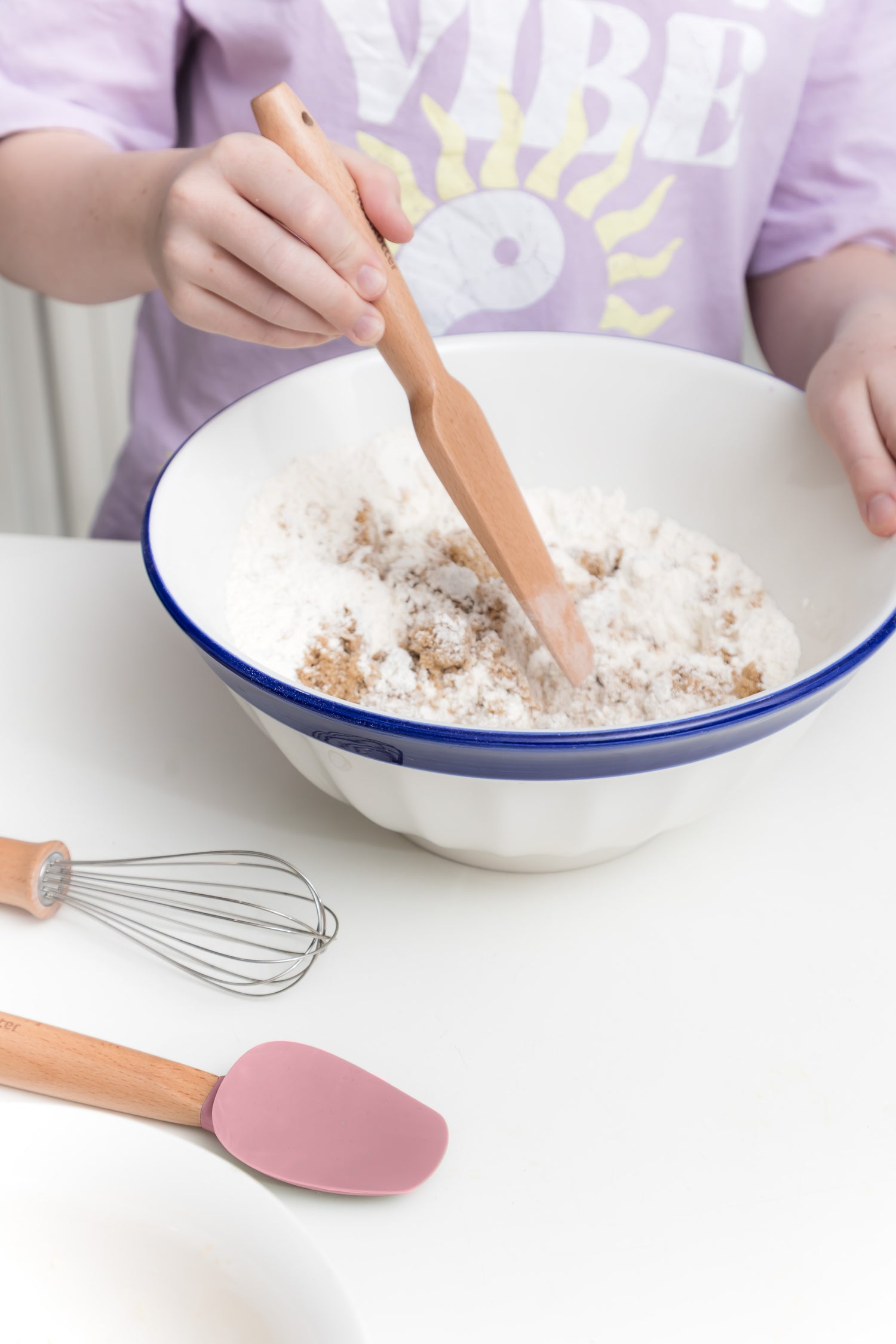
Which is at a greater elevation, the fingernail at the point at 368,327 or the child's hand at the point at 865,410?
the fingernail at the point at 368,327

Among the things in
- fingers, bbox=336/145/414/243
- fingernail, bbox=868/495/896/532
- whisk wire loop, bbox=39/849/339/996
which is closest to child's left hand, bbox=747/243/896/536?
fingernail, bbox=868/495/896/532

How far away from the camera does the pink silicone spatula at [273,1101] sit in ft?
1.37

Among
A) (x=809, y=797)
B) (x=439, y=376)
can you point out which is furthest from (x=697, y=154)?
(x=809, y=797)

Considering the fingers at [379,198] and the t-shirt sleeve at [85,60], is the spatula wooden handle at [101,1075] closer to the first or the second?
the fingers at [379,198]

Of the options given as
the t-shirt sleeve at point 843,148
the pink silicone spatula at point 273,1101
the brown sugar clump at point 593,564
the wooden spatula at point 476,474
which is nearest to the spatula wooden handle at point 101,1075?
the pink silicone spatula at point 273,1101

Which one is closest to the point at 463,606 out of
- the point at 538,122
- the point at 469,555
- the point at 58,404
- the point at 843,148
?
the point at 469,555

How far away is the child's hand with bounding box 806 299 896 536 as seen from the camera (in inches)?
22.1

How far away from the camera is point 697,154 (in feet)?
2.85

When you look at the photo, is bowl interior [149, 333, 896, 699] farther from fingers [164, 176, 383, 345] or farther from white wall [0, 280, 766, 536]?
white wall [0, 280, 766, 536]

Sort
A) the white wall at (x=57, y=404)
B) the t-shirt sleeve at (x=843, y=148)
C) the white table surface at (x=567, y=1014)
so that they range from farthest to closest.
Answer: the white wall at (x=57, y=404) → the t-shirt sleeve at (x=843, y=148) → the white table surface at (x=567, y=1014)

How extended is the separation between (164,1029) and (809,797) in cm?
38

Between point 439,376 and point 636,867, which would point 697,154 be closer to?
point 439,376

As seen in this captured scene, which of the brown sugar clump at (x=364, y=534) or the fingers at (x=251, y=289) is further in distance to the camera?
the brown sugar clump at (x=364, y=534)

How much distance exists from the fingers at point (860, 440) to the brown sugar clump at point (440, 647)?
0.23m
